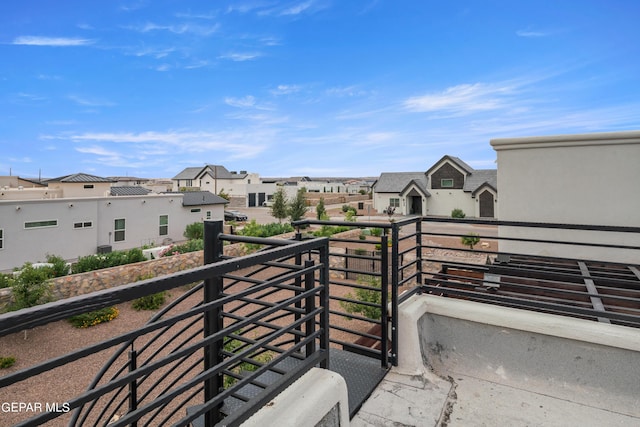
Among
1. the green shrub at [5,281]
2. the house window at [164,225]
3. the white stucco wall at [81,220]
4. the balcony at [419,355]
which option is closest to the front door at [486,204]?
the white stucco wall at [81,220]

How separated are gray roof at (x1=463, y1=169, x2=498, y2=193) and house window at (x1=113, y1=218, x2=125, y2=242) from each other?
26.6m

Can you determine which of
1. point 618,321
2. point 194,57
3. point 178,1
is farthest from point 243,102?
point 618,321

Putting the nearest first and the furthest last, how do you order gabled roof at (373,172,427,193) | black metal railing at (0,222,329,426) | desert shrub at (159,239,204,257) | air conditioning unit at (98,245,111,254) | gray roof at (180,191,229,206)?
black metal railing at (0,222,329,426)
desert shrub at (159,239,204,257)
air conditioning unit at (98,245,111,254)
gray roof at (180,191,229,206)
gabled roof at (373,172,427,193)

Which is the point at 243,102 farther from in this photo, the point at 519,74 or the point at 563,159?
the point at 563,159

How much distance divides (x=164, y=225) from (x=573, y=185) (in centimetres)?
1897

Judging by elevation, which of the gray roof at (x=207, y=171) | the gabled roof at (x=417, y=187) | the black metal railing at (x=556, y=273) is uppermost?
the gray roof at (x=207, y=171)

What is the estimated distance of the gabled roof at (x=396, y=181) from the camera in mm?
34000

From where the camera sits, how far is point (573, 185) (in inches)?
198

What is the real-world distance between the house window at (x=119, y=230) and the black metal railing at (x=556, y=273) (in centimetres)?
1712

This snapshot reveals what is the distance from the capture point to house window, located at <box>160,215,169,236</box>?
19031 mm

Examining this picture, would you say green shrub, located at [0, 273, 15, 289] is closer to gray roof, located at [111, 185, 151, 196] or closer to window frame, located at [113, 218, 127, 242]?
window frame, located at [113, 218, 127, 242]

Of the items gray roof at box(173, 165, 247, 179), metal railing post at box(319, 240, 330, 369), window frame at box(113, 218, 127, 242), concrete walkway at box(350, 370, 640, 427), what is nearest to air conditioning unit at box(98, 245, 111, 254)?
window frame at box(113, 218, 127, 242)

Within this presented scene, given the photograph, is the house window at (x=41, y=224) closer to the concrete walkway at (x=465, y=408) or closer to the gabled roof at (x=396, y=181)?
the concrete walkway at (x=465, y=408)

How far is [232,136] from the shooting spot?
161 ft
